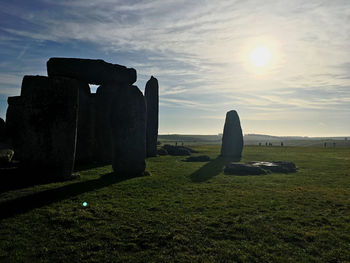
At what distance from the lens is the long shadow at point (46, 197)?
798 centimetres

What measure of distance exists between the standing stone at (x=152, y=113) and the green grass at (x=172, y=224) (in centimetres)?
1551

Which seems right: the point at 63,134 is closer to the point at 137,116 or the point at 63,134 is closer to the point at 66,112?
the point at 66,112

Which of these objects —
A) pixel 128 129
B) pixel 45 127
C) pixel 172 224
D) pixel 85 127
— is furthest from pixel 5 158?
pixel 172 224

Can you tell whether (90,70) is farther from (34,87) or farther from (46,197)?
(46,197)

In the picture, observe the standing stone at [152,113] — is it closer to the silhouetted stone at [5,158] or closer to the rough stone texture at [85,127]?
the rough stone texture at [85,127]

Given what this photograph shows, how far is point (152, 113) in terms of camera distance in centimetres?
2817

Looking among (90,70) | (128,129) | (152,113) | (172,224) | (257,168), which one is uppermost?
(90,70)

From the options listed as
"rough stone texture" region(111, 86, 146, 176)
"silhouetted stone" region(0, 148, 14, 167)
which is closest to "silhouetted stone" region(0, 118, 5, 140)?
"silhouetted stone" region(0, 148, 14, 167)

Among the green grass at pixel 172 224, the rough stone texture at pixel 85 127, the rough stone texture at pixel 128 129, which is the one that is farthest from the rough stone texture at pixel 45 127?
the rough stone texture at pixel 85 127

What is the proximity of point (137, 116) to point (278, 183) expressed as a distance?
8283 mm

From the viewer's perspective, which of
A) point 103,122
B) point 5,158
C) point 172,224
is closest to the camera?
point 172,224

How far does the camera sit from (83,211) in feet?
26.3

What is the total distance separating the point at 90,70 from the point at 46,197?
1002cm

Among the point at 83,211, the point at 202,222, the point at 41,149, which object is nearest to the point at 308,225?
the point at 202,222
